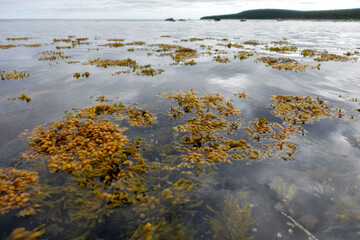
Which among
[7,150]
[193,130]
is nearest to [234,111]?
[193,130]

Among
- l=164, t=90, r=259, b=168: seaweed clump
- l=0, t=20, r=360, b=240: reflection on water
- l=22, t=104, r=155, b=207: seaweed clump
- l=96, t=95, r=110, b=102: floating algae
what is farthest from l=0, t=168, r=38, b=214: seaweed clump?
l=96, t=95, r=110, b=102: floating algae

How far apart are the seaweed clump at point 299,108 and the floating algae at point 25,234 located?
9.12 meters

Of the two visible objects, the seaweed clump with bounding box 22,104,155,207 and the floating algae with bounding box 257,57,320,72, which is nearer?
the seaweed clump with bounding box 22,104,155,207

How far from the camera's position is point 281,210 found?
4.35 m

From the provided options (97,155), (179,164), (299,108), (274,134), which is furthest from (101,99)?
(299,108)

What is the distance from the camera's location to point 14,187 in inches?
183

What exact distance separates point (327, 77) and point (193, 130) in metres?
14.5

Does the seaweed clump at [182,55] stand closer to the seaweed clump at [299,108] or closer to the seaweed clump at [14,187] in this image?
the seaweed clump at [299,108]

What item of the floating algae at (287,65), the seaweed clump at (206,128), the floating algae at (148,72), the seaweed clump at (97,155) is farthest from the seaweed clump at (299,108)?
the floating algae at (148,72)

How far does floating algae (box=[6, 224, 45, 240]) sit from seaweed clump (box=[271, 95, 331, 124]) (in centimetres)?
912

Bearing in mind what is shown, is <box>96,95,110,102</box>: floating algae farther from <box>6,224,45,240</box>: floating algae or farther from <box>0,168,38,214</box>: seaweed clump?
<box>6,224,45,240</box>: floating algae

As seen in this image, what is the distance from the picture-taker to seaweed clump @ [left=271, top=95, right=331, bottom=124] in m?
8.73

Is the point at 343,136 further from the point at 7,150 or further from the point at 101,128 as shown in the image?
the point at 7,150

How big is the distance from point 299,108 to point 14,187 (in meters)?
11.4
